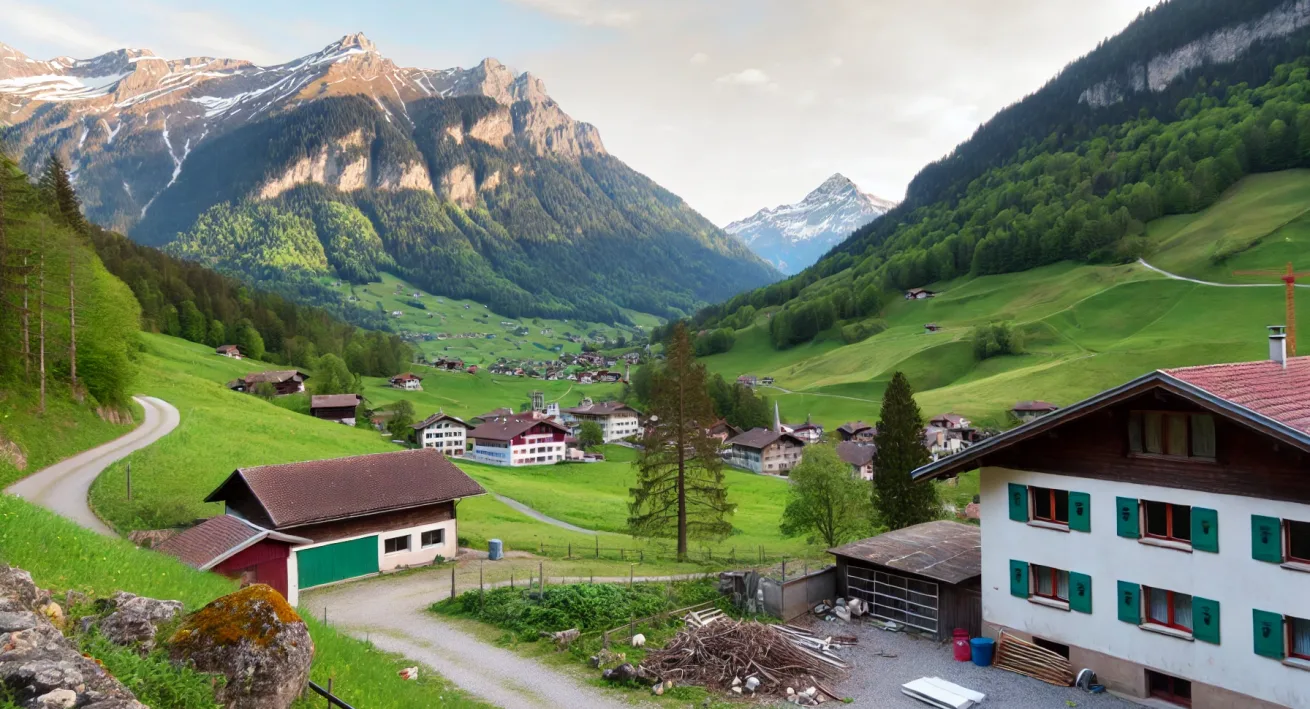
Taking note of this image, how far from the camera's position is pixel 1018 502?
2420cm

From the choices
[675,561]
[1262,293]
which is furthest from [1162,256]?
[675,561]

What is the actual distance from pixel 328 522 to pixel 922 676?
1023 inches

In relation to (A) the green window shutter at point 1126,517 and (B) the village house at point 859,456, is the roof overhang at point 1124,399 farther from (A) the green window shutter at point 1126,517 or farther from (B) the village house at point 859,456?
(B) the village house at point 859,456

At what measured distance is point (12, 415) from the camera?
135 feet

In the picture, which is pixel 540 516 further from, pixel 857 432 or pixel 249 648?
pixel 857 432

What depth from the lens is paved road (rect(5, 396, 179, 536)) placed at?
1298 inches

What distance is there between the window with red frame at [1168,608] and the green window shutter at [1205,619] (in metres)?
0.29

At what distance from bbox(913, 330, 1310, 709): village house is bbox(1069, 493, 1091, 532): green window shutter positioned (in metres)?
0.04

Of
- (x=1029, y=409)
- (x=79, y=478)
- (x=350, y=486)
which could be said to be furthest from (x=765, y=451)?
(x=79, y=478)

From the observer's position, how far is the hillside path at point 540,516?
56.2 m

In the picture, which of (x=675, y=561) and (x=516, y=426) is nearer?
(x=675, y=561)

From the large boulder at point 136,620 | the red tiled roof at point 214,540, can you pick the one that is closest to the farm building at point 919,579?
the red tiled roof at point 214,540

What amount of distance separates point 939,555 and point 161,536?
3241 centimetres

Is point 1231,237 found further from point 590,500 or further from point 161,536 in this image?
point 161,536
